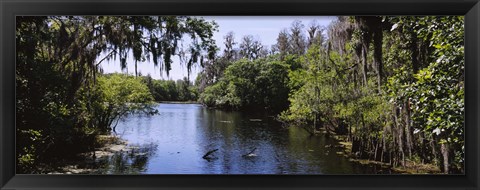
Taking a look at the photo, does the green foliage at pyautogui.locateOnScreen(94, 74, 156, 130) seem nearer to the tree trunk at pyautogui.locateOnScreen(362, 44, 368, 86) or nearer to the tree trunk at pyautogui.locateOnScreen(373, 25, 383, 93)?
the tree trunk at pyautogui.locateOnScreen(362, 44, 368, 86)

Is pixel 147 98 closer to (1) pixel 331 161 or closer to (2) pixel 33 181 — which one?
(2) pixel 33 181

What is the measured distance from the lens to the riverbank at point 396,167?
3.56 metres

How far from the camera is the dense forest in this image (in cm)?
Answer: 344

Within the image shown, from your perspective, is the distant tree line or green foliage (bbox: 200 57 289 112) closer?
the distant tree line

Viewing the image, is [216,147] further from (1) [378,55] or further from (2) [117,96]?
(1) [378,55]

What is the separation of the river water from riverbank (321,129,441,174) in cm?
7

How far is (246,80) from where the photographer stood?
3990 millimetres

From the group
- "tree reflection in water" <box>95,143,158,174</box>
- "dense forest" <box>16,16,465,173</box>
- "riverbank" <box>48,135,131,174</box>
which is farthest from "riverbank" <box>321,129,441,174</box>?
"riverbank" <box>48,135,131,174</box>

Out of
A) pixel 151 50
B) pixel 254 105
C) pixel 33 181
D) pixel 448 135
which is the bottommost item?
pixel 33 181
